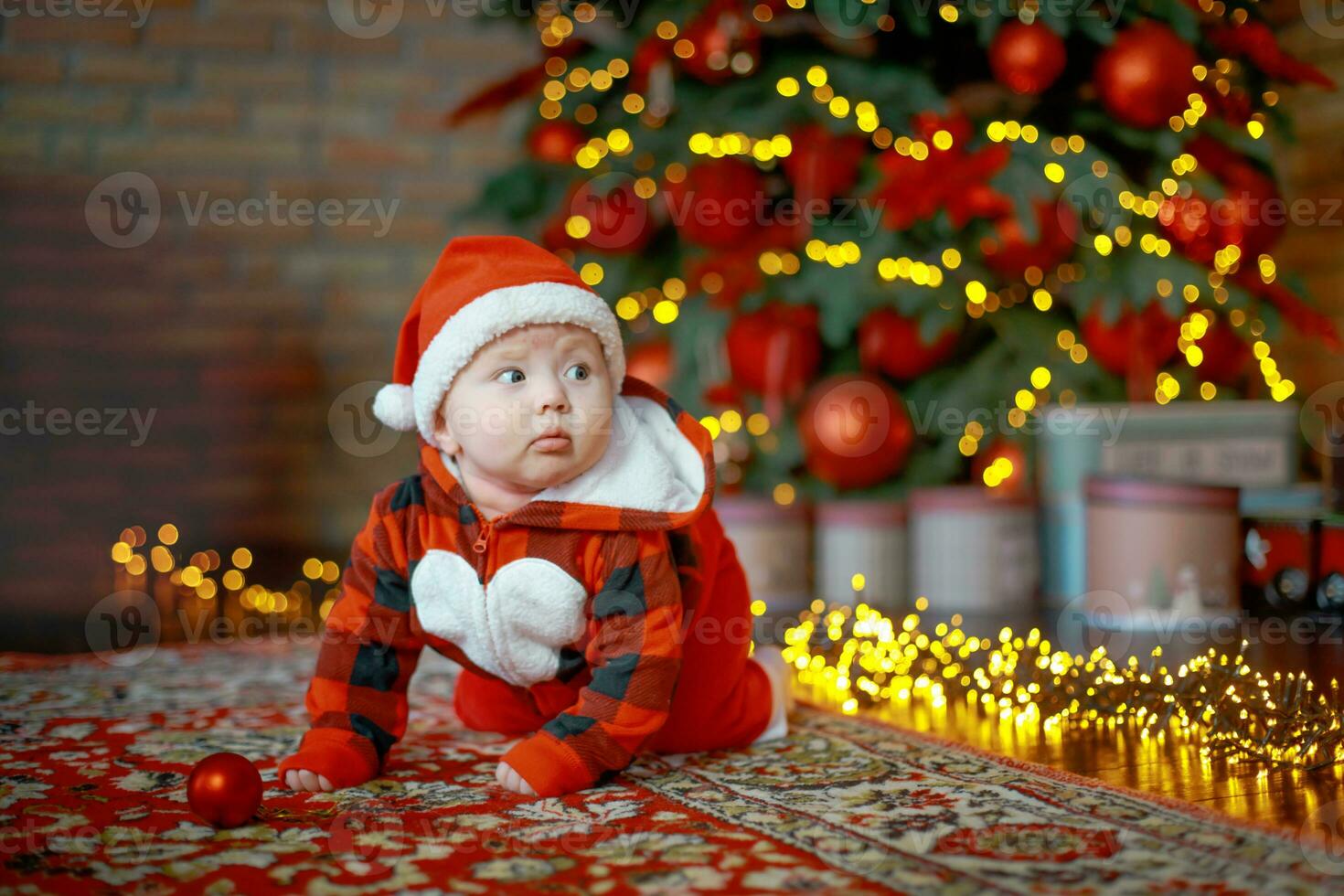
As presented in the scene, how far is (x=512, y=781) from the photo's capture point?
997 mm

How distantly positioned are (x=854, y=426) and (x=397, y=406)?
1025 mm

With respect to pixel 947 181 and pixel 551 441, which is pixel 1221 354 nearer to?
pixel 947 181

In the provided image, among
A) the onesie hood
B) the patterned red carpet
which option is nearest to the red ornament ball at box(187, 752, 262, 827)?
the patterned red carpet

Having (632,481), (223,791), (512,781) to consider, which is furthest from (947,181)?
(223,791)

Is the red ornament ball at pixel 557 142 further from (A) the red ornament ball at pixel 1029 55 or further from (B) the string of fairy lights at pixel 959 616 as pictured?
(A) the red ornament ball at pixel 1029 55

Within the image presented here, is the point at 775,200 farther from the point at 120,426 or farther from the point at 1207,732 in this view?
the point at 120,426

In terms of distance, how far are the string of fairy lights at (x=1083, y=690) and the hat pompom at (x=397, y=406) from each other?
23.0 inches

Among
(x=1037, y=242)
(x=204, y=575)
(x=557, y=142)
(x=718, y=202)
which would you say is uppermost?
(x=557, y=142)

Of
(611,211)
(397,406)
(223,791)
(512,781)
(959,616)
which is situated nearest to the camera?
(223,791)

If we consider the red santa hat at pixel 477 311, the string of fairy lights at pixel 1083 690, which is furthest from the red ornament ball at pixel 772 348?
the red santa hat at pixel 477 311

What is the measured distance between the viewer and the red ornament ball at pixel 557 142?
81.8 inches

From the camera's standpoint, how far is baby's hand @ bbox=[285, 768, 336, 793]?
100 cm

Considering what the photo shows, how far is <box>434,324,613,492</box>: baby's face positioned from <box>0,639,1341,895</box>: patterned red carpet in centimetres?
28

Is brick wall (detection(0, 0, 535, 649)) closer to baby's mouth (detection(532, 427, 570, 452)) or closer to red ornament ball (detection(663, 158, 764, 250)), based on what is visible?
red ornament ball (detection(663, 158, 764, 250))
